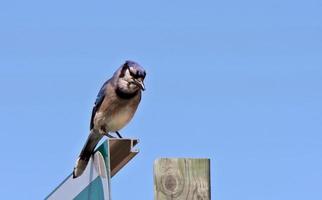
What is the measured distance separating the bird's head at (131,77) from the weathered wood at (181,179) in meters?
2.86

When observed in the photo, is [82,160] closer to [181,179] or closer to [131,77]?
[181,179]

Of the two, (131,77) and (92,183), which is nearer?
(92,183)

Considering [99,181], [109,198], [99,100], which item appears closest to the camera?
[109,198]

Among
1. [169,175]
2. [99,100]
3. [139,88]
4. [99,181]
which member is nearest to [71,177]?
[99,181]

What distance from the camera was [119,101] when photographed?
654 cm

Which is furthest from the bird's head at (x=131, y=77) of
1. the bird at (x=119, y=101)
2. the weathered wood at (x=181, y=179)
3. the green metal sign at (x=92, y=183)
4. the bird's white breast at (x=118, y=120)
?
the weathered wood at (x=181, y=179)

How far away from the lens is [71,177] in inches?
147

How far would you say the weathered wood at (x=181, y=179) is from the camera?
10.4 feet

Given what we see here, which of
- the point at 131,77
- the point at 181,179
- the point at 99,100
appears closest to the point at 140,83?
the point at 131,77

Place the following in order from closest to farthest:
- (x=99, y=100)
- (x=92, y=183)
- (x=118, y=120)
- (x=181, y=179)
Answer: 1. (x=181, y=179)
2. (x=92, y=183)
3. (x=118, y=120)
4. (x=99, y=100)

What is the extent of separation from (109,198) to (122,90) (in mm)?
3615

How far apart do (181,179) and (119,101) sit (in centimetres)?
338

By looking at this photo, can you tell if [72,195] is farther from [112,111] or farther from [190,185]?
[112,111]

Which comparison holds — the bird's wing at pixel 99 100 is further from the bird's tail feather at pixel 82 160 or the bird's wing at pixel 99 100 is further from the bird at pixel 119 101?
the bird's tail feather at pixel 82 160
